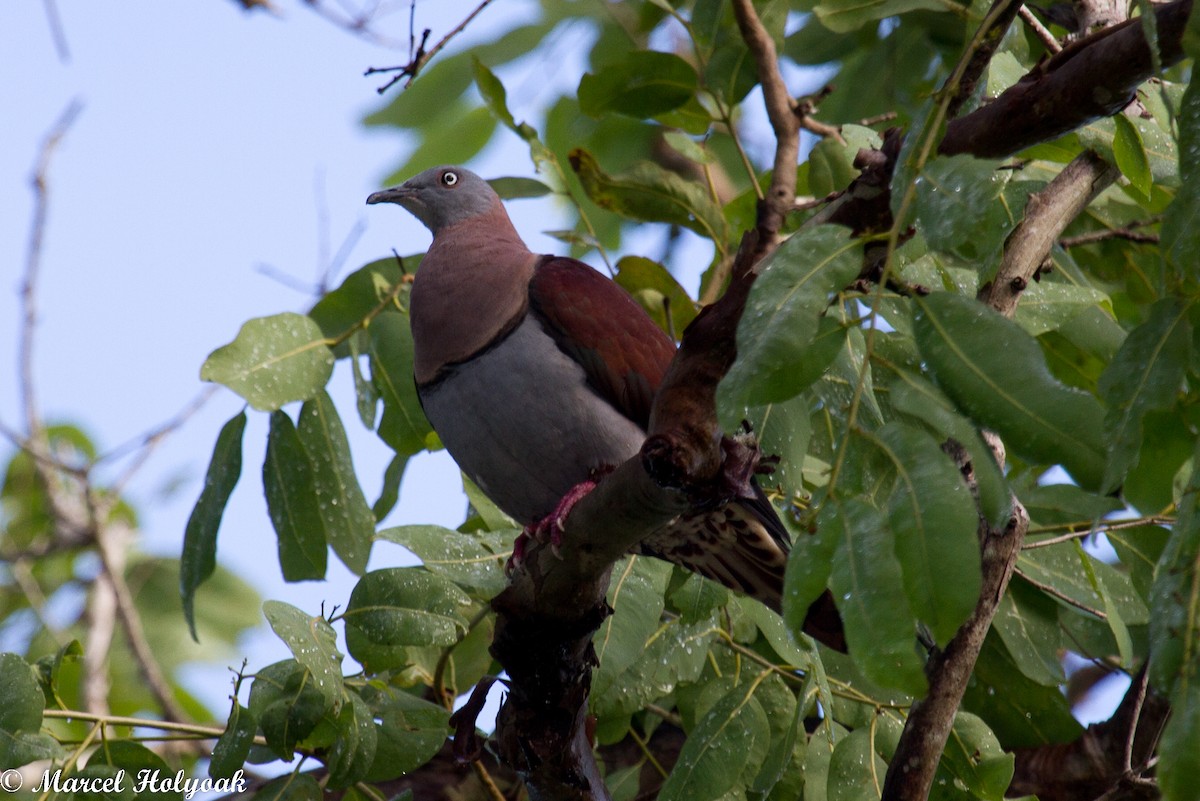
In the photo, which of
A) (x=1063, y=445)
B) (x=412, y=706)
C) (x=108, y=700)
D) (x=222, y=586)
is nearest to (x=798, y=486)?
(x=412, y=706)

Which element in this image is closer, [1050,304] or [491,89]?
[1050,304]

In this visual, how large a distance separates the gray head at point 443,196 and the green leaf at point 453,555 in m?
1.55

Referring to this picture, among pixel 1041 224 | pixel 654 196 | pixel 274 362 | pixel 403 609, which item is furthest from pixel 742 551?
pixel 654 196

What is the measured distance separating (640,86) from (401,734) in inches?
90.1

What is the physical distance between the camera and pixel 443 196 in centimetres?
445

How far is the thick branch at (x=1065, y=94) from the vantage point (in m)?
1.76

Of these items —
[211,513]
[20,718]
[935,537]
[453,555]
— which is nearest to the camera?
[935,537]

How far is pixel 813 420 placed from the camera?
3.57 metres

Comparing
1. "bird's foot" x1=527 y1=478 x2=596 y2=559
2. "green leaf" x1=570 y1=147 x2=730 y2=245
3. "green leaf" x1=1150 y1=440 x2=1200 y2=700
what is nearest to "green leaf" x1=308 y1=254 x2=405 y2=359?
"green leaf" x1=570 y1=147 x2=730 y2=245

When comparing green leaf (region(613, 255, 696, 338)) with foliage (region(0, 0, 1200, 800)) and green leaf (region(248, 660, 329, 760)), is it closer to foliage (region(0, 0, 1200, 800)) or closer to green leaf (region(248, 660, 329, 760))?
foliage (region(0, 0, 1200, 800))

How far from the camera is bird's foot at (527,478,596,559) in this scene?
8.30 feet

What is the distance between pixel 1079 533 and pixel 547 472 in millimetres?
1418

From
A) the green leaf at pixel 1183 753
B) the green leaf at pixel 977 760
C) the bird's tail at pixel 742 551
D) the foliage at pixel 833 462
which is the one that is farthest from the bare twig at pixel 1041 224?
the green leaf at pixel 1183 753

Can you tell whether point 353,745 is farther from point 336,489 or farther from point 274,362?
point 274,362
